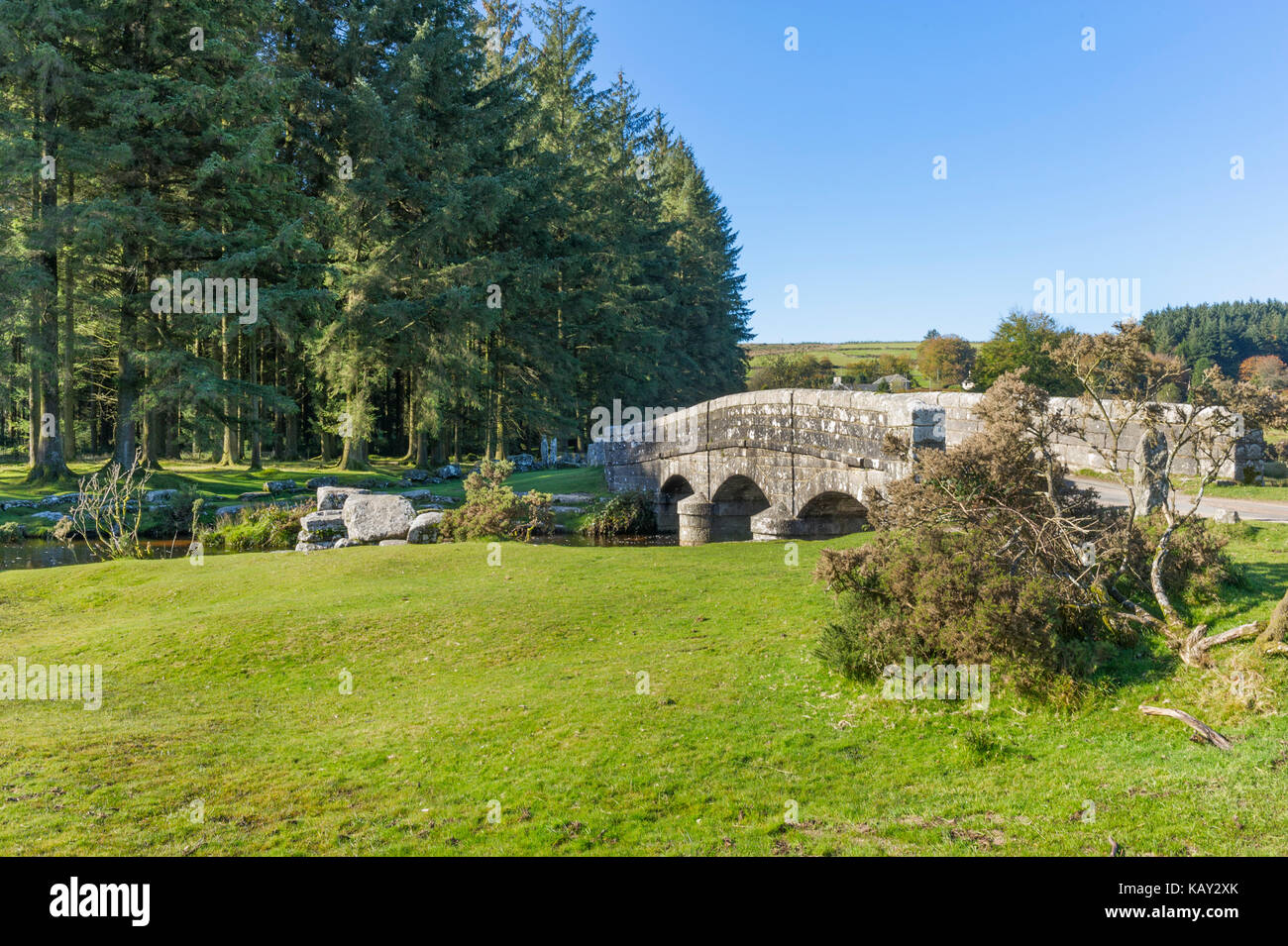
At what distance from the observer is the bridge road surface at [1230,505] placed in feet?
37.1

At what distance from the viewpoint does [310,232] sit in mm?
32938

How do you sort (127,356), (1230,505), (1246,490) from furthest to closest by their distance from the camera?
(127,356)
(1246,490)
(1230,505)

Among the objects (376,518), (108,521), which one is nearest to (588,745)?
(376,518)

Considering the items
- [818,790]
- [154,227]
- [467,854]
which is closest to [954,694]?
[818,790]

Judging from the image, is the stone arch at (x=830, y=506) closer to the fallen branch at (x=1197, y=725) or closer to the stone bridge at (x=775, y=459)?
the stone bridge at (x=775, y=459)

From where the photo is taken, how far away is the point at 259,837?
4922mm

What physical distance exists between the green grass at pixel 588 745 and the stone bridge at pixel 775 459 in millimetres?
3213

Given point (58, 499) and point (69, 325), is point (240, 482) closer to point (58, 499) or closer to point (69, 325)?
point (58, 499)

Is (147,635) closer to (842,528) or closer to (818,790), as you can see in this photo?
(818,790)

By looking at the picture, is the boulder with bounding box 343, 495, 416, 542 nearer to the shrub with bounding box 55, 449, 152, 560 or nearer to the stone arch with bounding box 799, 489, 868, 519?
the shrub with bounding box 55, 449, 152, 560
